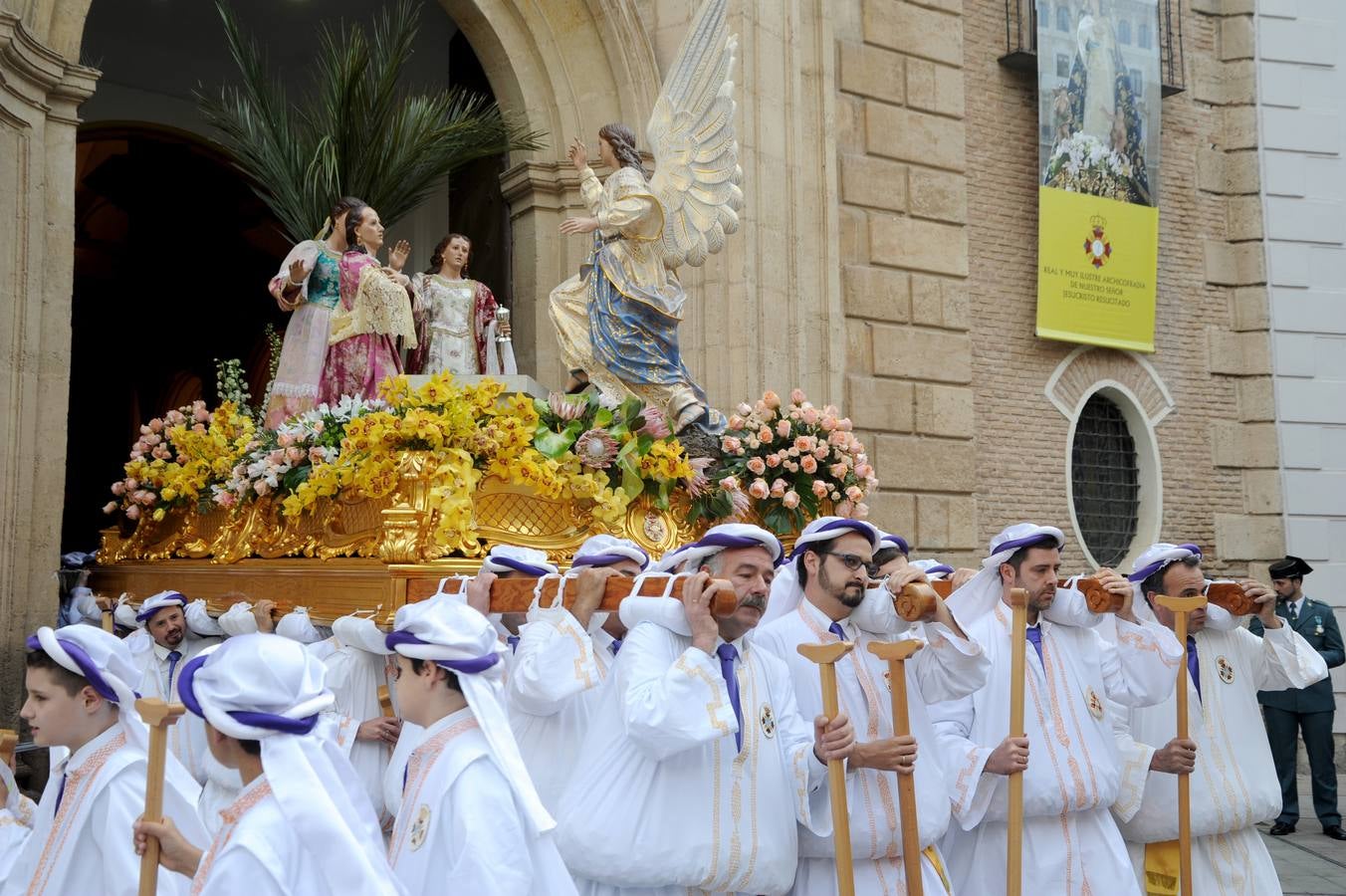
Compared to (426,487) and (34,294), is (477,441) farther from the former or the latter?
(34,294)

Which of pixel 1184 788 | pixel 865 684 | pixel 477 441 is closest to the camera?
pixel 865 684

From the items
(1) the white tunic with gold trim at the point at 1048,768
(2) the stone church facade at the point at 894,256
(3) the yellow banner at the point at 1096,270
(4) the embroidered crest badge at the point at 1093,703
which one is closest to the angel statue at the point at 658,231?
(2) the stone church facade at the point at 894,256

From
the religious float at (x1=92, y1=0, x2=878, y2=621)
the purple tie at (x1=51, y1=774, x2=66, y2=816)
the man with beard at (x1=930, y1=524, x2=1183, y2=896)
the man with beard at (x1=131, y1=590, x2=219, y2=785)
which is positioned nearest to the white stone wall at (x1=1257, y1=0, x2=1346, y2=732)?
the religious float at (x1=92, y1=0, x2=878, y2=621)

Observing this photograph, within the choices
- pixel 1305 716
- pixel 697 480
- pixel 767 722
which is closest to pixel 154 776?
pixel 767 722

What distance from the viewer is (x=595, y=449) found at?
7.00m

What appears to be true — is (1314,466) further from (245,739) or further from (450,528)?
(245,739)

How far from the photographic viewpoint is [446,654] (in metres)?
3.31

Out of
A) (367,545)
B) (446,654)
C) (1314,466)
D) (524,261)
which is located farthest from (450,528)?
(1314,466)

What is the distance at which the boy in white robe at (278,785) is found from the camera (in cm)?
272

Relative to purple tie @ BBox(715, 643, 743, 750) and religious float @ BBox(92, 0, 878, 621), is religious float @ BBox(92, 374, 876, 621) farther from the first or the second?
purple tie @ BBox(715, 643, 743, 750)

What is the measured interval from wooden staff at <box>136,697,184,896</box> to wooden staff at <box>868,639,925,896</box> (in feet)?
6.61

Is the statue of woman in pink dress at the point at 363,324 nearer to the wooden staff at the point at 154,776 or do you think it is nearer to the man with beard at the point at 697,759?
the man with beard at the point at 697,759

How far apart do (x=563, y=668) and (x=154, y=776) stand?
1.38 metres

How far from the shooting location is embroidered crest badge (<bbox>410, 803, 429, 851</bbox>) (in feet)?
10.6
